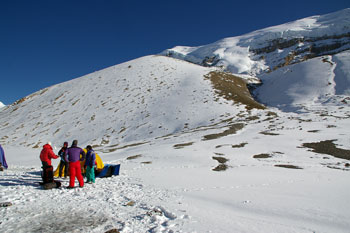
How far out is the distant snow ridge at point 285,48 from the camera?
132 m

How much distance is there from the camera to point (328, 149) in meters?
17.4

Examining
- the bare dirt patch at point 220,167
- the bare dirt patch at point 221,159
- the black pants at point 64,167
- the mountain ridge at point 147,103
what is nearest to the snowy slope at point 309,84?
the mountain ridge at point 147,103

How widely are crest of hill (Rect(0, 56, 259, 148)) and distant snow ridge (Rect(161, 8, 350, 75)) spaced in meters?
95.0

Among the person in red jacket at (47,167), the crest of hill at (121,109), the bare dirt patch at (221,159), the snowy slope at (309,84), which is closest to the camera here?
the person in red jacket at (47,167)

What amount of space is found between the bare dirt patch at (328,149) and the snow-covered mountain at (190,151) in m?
0.17

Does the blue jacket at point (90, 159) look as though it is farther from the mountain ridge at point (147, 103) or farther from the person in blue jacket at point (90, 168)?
the mountain ridge at point (147, 103)

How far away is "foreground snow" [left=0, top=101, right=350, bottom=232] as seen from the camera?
525 cm

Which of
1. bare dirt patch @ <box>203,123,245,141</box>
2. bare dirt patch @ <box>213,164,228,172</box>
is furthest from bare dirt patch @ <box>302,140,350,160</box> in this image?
bare dirt patch @ <box>213,164,228,172</box>

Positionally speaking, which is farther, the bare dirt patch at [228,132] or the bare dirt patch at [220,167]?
the bare dirt patch at [228,132]

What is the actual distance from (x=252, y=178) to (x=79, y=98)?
5168 cm

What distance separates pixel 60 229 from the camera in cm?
506

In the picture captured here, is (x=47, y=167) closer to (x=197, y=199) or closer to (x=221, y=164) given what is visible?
(x=197, y=199)

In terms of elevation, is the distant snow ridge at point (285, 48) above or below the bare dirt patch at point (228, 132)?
above

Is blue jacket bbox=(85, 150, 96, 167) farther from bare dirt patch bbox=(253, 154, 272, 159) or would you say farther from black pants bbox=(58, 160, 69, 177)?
bare dirt patch bbox=(253, 154, 272, 159)
